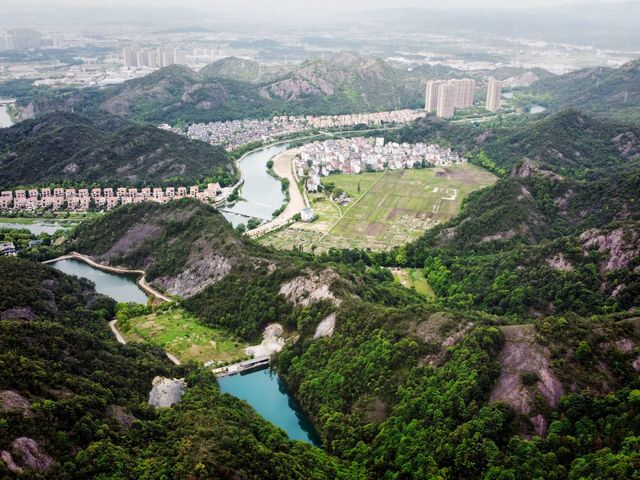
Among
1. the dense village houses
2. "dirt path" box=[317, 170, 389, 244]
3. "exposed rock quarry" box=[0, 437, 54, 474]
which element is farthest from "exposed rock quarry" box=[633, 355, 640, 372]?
the dense village houses

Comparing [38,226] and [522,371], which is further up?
[522,371]

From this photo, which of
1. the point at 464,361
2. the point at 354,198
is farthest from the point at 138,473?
the point at 354,198

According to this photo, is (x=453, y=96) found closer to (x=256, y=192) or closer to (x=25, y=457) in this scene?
(x=256, y=192)

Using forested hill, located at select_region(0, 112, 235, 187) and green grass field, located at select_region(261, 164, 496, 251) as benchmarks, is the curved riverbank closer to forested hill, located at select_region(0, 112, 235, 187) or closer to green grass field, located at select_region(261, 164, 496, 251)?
green grass field, located at select_region(261, 164, 496, 251)

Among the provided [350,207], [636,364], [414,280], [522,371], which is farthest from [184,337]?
[350,207]

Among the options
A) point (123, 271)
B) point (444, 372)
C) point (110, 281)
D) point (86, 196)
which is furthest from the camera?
point (86, 196)

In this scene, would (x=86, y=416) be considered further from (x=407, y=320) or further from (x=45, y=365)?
(x=407, y=320)

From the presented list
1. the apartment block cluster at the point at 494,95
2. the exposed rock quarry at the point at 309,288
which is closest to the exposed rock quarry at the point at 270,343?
the exposed rock quarry at the point at 309,288
